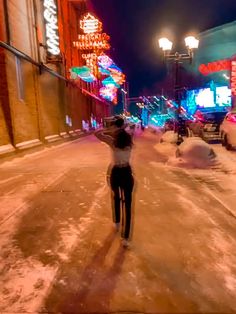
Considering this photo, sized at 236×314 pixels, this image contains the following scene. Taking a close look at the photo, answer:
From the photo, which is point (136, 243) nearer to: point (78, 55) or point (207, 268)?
point (207, 268)

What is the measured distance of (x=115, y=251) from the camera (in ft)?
13.9

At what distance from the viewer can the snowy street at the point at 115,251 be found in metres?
3.12

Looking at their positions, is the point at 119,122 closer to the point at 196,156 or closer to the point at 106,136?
the point at 106,136

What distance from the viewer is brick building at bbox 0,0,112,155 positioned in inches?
536

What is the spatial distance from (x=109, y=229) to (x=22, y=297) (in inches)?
81.8

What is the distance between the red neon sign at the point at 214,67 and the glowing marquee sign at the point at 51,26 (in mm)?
41010

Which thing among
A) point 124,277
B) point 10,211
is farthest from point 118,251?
point 10,211

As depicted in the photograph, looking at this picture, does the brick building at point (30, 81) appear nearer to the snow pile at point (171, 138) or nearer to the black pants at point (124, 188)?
the snow pile at point (171, 138)

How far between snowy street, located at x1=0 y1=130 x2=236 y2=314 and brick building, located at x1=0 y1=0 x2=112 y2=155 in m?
6.72

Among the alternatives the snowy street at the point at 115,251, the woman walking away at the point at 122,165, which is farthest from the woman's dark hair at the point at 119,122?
the snowy street at the point at 115,251

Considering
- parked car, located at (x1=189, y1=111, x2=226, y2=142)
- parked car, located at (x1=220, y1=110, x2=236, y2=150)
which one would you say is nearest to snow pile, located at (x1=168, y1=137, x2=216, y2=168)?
parked car, located at (x1=220, y1=110, x2=236, y2=150)

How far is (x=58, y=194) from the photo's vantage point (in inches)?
290

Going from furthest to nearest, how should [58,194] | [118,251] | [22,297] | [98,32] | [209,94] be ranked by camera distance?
1. [209,94]
2. [98,32]
3. [58,194]
4. [118,251]
5. [22,297]

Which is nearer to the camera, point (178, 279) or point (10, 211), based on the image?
point (178, 279)
